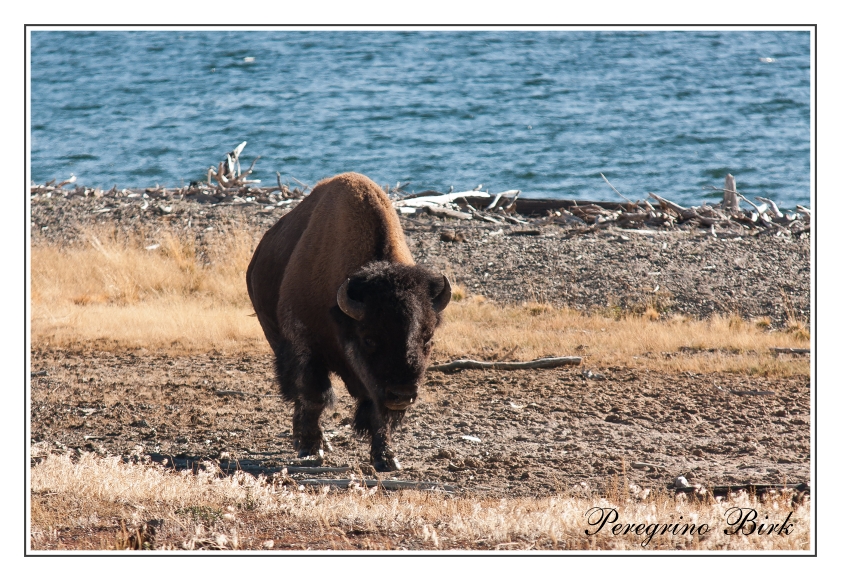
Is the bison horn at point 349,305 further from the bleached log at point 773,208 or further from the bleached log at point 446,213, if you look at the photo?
the bleached log at point 773,208

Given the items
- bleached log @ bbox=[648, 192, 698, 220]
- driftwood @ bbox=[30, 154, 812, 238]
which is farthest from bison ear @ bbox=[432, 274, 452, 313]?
bleached log @ bbox=[648, 192, 698, 220]

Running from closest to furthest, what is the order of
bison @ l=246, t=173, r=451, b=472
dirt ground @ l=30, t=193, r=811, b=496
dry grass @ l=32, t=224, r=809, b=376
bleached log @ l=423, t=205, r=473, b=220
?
bison @ l=246, t=173, r=451, b=472
dirt ground @ l=30, t=193, r=811, b=496
dry grass @ l=32, t=224, r=809, b=376
bleached log @ l=423, t=205, r=473, b=220

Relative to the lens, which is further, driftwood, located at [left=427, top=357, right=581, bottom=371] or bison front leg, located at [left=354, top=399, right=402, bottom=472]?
driftwood, located at [left=427, top=357, right=581, bottom=371]

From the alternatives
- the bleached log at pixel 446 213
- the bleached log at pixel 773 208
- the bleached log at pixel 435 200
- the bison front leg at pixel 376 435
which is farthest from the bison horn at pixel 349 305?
the bleached log at pixel 773 208

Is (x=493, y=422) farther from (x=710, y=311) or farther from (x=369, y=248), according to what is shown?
(x=710, y=311)

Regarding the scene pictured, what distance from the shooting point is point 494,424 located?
799 centimetres

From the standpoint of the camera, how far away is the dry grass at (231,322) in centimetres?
1047

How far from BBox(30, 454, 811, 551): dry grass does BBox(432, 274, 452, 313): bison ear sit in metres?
1.29

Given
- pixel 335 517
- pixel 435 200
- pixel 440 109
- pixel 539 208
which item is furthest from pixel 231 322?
pixel 440 109

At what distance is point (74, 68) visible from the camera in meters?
42.7

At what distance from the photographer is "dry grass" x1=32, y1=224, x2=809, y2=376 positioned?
1047 cm

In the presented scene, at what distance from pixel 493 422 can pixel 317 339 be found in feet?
6.52

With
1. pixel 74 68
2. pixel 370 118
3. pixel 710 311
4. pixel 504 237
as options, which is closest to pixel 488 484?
pixel 710 311

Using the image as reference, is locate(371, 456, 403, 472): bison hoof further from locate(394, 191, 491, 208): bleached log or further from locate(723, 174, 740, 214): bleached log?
locate(723, 174, 740, 214): bleached log
